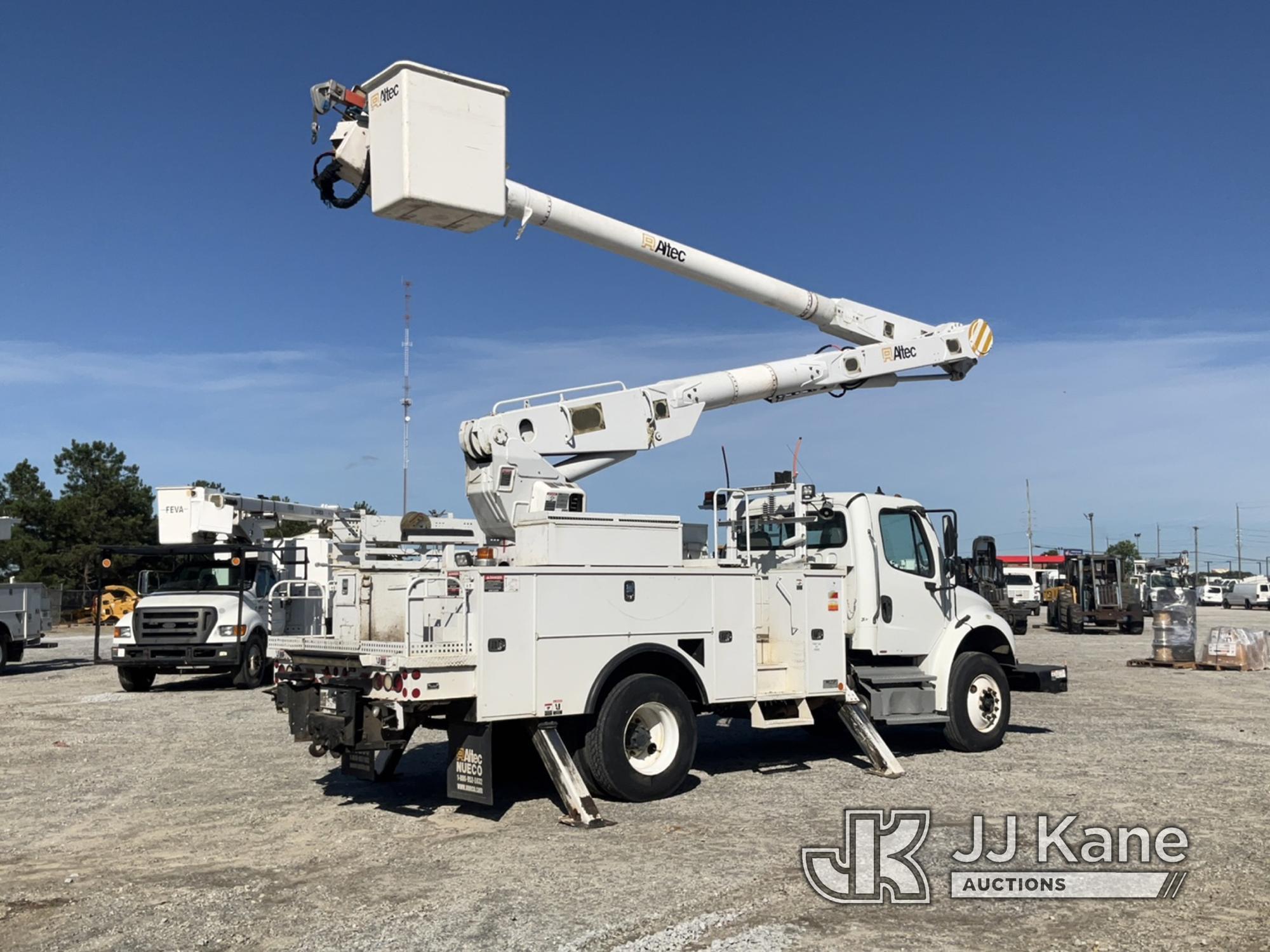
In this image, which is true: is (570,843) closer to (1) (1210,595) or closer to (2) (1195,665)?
(2) (1195,665)

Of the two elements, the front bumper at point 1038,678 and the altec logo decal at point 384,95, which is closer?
the altec logo decal at point 384,95

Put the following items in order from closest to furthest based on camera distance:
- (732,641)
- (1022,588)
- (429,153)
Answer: (429,153)
(732,641)
(1022,588)

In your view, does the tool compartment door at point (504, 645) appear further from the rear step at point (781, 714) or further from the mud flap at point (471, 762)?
the rear step at point (781, 714)

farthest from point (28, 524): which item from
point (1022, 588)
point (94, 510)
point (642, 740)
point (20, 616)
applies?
point (642, 740)

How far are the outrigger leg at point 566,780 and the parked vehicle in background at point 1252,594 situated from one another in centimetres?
6526

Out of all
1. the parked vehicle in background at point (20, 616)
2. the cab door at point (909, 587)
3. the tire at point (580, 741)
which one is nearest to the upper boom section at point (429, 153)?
the tire at point (580, 741)

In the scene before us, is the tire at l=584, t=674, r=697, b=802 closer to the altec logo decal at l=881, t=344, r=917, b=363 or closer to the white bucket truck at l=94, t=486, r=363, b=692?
the altec logo decal at l=881, t=344, r=917, b=363

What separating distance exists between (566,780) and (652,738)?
1.14 metres

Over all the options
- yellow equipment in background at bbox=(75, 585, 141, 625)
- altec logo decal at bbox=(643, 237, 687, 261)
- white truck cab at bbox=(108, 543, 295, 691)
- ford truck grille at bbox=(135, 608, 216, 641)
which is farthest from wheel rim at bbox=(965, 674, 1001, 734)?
yellow equipment in background at bbox=(75, 585, 141, 625)

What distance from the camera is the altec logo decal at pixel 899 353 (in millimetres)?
14031

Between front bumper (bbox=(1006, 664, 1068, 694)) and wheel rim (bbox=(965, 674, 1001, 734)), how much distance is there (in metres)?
0.55

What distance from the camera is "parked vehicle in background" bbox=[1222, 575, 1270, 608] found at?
207ft

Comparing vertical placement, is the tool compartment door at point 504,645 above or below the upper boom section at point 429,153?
below

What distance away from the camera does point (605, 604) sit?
920 cm
